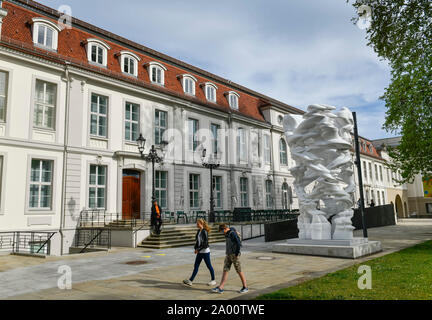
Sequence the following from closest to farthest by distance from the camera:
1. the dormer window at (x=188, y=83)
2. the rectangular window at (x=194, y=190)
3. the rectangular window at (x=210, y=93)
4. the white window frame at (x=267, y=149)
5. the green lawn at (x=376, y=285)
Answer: the green lawn at (x=376, y=285), the rectangular window at (x=194, y=190), the dormer window at (x=188, y=83), the rectangular window at (x=210, y=93), the white window frame at (x=267, y=149)

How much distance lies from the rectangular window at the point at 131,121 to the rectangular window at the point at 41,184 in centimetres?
485

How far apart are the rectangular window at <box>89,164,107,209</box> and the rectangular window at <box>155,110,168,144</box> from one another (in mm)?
4391

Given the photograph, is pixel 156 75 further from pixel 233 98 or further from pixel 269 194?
pixel 269 194

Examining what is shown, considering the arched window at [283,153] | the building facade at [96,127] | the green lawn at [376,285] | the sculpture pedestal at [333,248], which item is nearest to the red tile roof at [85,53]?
the building facade at [96,127]

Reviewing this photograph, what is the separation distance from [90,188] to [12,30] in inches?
336

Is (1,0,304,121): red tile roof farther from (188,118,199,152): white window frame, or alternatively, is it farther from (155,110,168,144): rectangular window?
(188,118,199,152): white window frame

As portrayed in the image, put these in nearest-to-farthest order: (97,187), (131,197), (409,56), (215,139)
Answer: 1. (409,56)
2. (97,187)
3. (131,197)
4. (215,139)

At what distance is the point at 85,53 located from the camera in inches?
750

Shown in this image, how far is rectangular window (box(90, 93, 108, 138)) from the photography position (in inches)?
736

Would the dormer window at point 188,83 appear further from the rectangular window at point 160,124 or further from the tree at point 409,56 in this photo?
the tree at point 409,56

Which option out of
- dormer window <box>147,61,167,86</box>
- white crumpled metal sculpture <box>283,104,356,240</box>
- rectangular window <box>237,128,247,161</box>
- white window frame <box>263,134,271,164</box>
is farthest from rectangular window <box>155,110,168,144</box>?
white window frame <box>263,134,271,164</box>

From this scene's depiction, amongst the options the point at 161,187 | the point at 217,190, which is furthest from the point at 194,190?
the point at 161,187

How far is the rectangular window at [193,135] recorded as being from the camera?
2396 cm

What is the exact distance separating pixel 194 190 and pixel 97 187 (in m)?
7.43
